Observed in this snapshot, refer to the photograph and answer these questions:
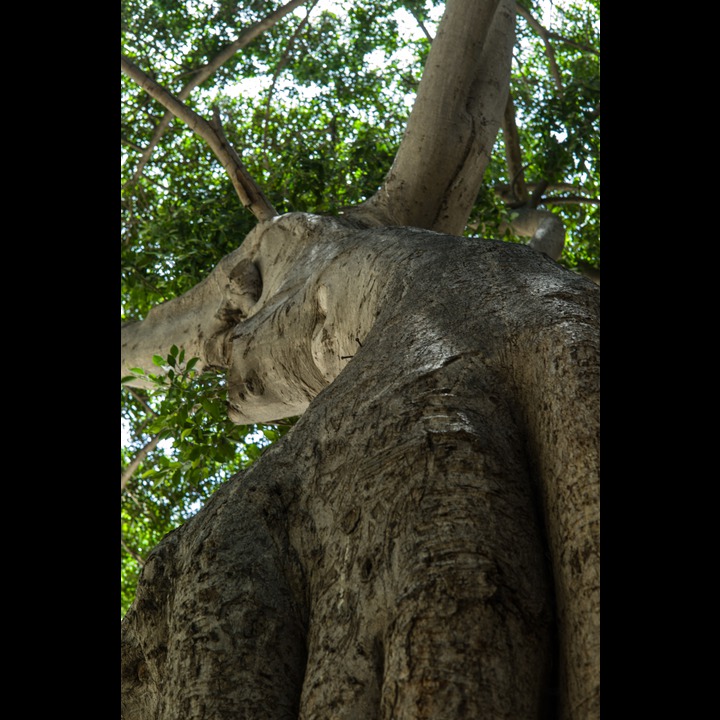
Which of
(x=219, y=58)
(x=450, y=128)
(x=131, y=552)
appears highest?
(x=219, y=58)

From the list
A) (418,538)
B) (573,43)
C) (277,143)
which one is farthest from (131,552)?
(418,538)

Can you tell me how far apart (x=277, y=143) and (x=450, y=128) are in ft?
11.0

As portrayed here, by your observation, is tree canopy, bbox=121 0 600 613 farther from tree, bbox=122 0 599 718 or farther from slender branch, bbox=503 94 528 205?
tree, bbox=122 0 599 718

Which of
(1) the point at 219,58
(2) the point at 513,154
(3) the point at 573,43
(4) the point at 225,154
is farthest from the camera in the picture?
(3) the point at 573,43

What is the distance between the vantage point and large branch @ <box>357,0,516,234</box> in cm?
457

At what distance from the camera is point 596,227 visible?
26.2 ft

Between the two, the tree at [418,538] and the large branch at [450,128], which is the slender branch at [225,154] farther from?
the tree at [418,538]

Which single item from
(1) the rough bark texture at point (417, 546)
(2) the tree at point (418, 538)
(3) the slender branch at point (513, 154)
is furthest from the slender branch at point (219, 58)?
(1) the rough bark texture at point (417, 546)

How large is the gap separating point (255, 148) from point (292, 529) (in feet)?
20.6

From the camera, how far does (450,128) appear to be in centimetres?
457

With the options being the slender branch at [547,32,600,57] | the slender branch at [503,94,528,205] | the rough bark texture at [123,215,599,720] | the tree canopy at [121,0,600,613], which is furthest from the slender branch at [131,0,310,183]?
the rough bark texture at [123,215,599,720]

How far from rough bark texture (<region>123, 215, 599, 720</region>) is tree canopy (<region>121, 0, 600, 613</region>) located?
8.93 feet

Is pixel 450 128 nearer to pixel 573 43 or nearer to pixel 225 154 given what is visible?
pixel 225 154
